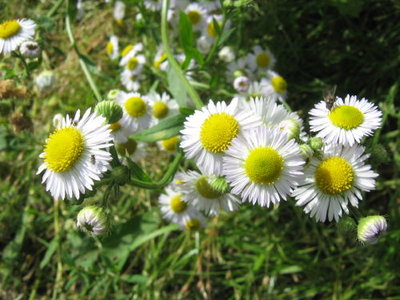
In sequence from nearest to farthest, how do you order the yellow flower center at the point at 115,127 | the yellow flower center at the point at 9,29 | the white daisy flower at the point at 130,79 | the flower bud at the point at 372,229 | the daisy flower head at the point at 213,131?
the flower bud at the point at 372,229 < the daisy flower head at the point at 213,131 < the yellow flower center at the point at 115,127 < the yellow flower center at the point at 9,29 < the white daisy flower at the point at 130,79

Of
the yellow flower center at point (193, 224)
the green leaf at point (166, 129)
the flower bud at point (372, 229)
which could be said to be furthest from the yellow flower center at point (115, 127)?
the flower bud at point (372, 229)

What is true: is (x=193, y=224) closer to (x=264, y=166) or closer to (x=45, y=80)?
(x=264, y=166)

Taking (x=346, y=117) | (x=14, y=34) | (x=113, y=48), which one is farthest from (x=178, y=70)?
(x=113, y=48)

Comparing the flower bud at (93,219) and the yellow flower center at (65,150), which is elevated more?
the yellow flower center at (65,150)

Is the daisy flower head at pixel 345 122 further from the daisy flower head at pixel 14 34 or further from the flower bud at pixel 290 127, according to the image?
the daisy flower head at pixel 14 34

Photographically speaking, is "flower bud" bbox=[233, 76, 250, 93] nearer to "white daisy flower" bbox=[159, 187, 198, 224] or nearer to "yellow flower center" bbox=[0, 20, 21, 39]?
"white daisy flower" bbox=[159, 187, 198, 224]

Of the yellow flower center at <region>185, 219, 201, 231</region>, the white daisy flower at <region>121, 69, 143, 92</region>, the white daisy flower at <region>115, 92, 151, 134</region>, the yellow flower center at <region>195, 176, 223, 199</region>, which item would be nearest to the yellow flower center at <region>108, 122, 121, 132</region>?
the white daisy flower at <region>115, 92, 151, 134</region>
